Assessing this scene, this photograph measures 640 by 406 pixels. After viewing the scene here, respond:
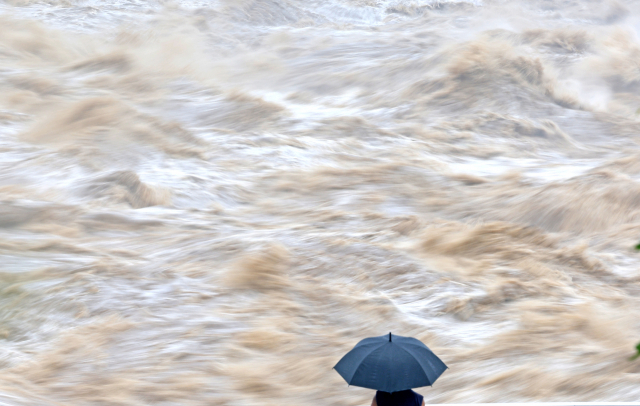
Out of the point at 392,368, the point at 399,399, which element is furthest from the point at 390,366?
the point at 399,399

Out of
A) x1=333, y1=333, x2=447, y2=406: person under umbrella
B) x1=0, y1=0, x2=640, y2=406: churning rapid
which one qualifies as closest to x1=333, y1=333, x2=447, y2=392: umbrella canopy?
x1=333, y1=333, x2=447, y2=406: person under umbrella

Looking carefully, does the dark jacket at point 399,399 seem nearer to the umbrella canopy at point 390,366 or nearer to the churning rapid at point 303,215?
the umbrella canopy at point 390,366

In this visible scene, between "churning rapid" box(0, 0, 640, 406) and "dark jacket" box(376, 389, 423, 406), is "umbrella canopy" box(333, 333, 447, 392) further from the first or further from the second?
"churning rapid" box(0, 0, 640, 406)

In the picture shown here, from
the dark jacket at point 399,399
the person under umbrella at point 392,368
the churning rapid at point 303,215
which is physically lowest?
the churning rapid at point 303,215

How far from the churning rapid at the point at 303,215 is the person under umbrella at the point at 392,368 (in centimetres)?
129

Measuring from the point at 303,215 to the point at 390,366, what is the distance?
4.34 m

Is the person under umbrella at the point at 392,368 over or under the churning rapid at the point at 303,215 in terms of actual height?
over

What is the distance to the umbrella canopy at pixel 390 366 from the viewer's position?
243 centimetres

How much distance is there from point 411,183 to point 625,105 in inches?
252

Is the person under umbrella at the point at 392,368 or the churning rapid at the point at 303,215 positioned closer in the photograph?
the person under umbrella at the point at 392,368

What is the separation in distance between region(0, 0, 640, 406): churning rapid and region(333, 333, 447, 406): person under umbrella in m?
1.29

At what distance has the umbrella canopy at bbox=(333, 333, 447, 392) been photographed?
2.43 metres

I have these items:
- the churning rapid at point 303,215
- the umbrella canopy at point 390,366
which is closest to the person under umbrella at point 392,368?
the umbrella canopy at point 390,366

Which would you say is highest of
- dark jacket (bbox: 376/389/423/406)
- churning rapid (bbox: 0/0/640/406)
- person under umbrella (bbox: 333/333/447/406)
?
person under umbrella (bbox: 333/333/447/406)
